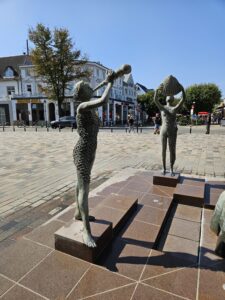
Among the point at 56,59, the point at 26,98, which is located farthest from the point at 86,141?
the point at 26,98

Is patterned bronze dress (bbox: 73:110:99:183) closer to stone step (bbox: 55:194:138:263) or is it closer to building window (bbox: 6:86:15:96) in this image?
stone step (bbox: 55:194:138:263)

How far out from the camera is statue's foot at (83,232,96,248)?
242 cm

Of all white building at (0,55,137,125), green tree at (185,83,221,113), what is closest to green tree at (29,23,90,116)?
white building at (0,55,137,125)

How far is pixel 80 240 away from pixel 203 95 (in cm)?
4891

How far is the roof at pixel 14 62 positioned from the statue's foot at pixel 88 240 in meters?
40.2

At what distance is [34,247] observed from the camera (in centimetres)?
273

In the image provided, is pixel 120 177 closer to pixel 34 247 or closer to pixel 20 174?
pixel 20 174

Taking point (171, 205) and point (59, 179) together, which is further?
point (59, 179)

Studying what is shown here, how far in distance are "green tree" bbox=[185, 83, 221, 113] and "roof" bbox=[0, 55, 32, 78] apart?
104 feet

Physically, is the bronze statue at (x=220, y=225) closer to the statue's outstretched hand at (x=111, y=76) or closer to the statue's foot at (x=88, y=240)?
the statue's foot at (x=88, y=240)

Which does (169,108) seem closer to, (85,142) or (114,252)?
(85,142)

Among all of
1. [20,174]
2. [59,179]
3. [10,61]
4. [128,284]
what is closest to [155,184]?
[59,179]

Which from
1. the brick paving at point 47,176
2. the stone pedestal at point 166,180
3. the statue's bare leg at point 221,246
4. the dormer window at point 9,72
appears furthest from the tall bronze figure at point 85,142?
the dormer window at point 9,72

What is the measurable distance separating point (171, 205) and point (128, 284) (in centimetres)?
211
